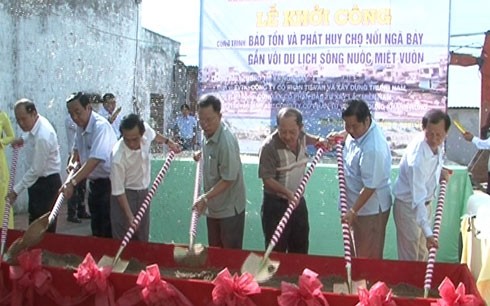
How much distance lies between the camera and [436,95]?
5801 millimetres

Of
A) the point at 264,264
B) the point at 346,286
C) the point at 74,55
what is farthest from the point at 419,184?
the point at 74,55

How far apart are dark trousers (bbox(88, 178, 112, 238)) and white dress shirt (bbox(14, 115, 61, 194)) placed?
0.36m

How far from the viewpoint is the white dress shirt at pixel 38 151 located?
170 inches

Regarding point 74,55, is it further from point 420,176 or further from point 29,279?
point 420,176

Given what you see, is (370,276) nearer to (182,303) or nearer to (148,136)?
(182,303)

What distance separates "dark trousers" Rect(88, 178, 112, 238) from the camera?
14.3 ft

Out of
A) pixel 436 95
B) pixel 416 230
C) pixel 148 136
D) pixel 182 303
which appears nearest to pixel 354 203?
pixel 416 230

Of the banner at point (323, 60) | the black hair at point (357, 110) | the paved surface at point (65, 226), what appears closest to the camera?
the black hair at point (357, 110)

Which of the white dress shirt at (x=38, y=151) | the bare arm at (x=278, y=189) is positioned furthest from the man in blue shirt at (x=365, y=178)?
the white dress shirt at (x=38, y=151)

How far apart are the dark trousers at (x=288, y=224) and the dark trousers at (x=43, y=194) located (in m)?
1.63

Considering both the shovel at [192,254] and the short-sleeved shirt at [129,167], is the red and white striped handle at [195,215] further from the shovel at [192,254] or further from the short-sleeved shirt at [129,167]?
the short-sleeved shirt at [129,167]

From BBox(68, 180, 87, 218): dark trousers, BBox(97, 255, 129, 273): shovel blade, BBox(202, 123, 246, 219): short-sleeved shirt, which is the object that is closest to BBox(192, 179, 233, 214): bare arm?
BBox(202, 123, 246, 219): short-sleeved shirt

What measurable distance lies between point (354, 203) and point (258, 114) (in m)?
2.89

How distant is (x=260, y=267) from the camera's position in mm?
3408
